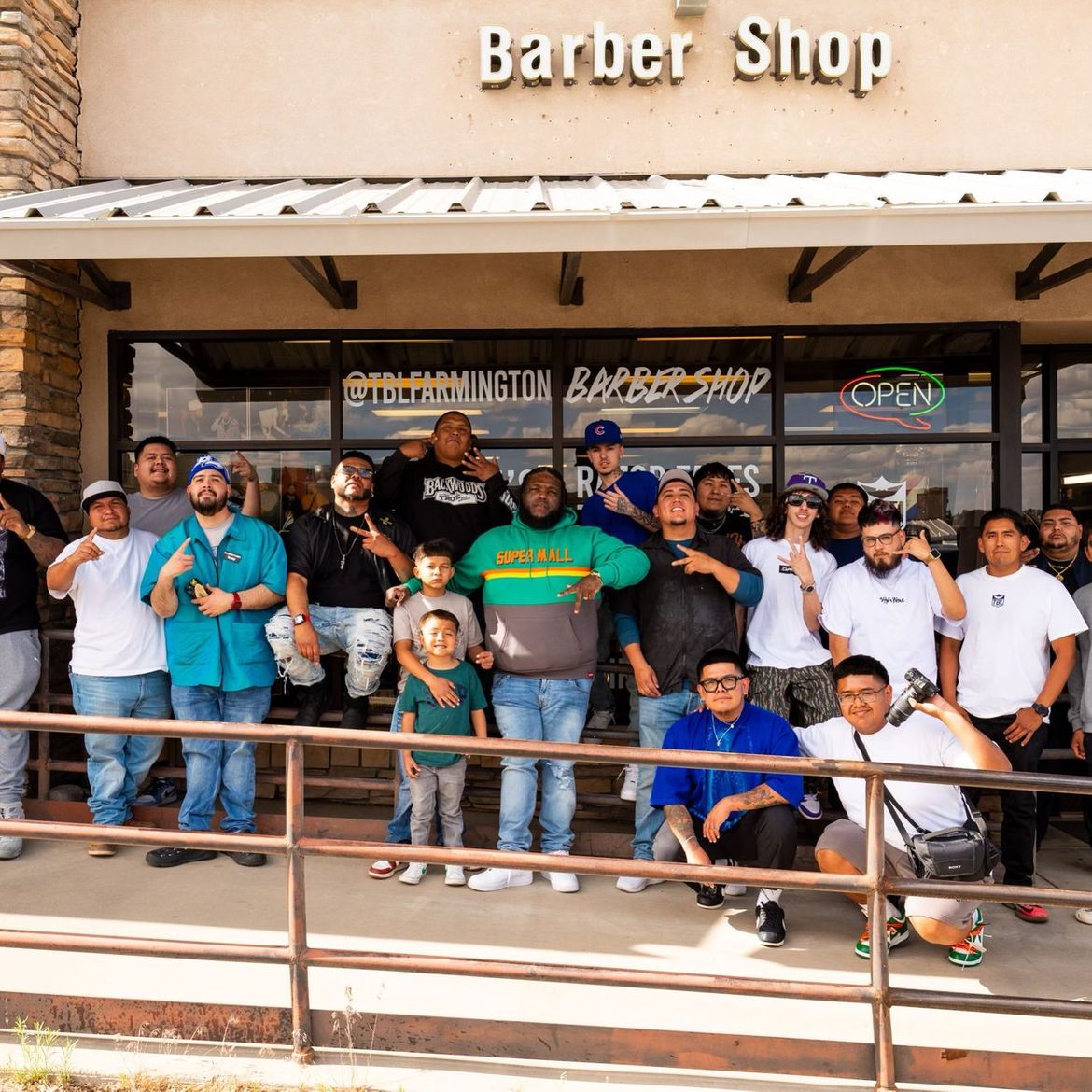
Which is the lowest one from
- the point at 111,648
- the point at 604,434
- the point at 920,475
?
the point at 111,648

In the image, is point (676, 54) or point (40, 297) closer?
point (40, 297)

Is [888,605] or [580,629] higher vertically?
[888,605]

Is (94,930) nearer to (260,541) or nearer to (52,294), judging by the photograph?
(260,541)

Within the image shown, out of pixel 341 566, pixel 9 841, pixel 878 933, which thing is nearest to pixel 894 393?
pixel 341 566

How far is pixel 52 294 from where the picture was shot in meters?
5.69

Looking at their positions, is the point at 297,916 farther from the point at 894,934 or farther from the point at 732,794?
the point at 894,934

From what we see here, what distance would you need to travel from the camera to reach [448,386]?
6.09m

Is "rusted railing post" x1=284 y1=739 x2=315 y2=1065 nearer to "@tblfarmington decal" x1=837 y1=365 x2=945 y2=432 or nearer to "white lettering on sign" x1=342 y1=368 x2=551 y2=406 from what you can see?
"white lettering on sign" x1=342 y1=368 x2=551 y2=406

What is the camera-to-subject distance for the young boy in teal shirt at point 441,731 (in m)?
4.38

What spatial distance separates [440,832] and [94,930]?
1.65m

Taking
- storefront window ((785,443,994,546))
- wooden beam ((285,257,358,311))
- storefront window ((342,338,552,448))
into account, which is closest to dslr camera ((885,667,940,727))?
storefront window ((785,443,994,546))

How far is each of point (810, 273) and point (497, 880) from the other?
166 inches

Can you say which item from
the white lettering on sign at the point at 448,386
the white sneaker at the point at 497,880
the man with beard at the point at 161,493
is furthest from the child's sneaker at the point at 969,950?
the man with beard at the point at 161,493

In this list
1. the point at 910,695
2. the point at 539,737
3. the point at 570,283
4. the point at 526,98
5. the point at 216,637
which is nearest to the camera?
the point at 910,695
